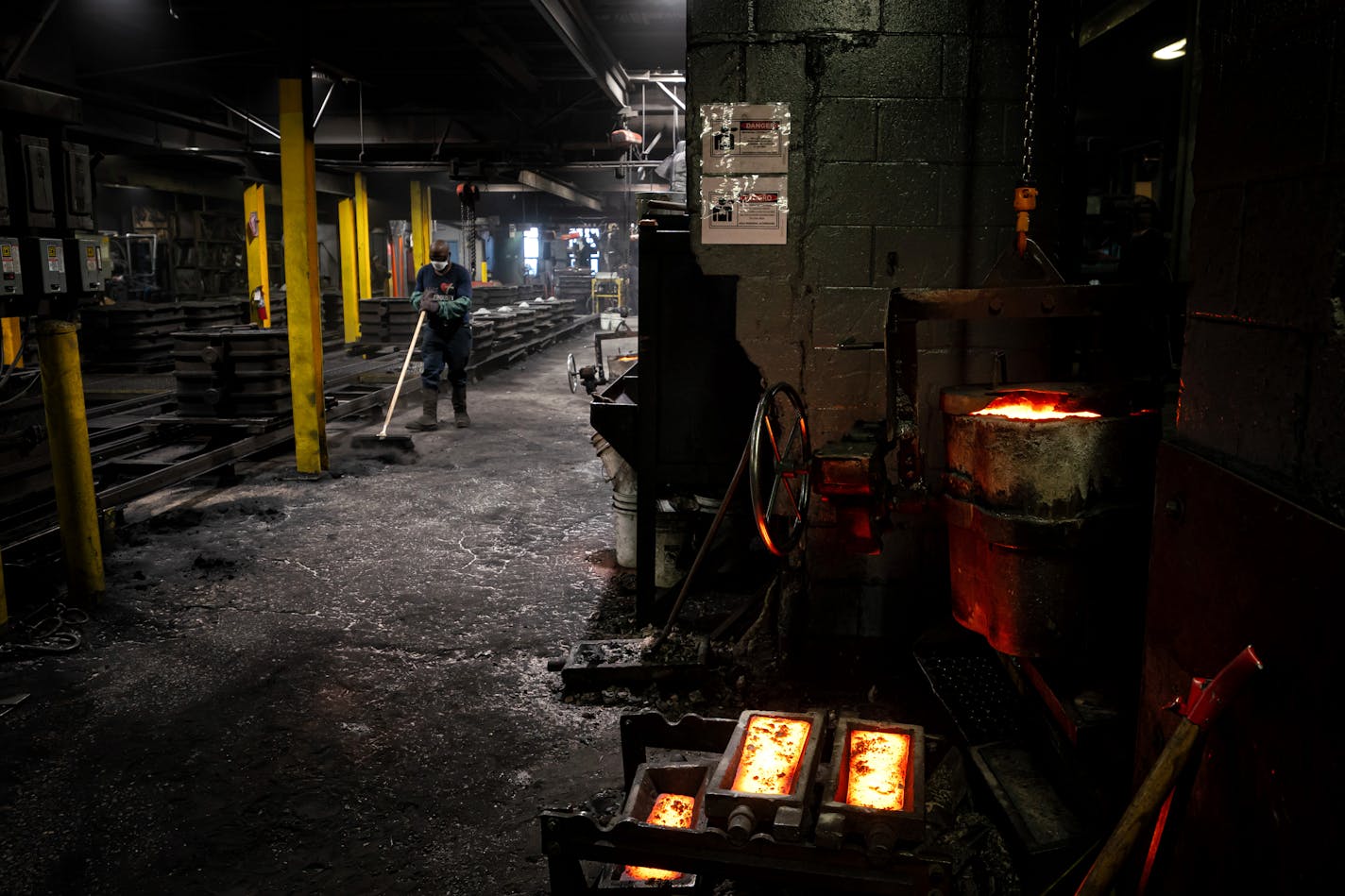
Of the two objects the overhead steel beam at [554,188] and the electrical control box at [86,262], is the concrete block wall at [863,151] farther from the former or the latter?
the overhead steel beam at [554,188]

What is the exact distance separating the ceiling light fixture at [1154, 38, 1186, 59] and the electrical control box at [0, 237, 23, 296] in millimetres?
7903

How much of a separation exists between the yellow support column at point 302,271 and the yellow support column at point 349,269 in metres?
11.6

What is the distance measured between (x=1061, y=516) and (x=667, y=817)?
1382 mm

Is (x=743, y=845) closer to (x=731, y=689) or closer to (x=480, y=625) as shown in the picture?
(x=731, y=689)

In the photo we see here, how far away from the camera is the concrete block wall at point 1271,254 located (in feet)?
5.32

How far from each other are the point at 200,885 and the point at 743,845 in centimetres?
166

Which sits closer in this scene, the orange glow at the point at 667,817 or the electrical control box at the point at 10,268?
the orange glow at the point at 667,817

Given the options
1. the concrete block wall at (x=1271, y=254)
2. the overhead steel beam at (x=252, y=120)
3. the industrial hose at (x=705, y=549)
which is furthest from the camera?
the overhead steel beam at (x=252, y=120)

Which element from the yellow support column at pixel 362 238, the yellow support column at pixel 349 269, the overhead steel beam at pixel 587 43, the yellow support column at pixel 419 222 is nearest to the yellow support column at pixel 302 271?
the overhead steel beam at pixel 587 43

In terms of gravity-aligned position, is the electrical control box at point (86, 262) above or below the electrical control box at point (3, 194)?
below

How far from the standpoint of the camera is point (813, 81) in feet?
12.6

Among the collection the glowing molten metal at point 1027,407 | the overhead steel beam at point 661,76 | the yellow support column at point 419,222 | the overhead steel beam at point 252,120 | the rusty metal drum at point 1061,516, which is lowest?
the rusty metal drum at point 1061,516

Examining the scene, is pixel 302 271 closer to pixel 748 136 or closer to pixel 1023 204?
pixel 748 136

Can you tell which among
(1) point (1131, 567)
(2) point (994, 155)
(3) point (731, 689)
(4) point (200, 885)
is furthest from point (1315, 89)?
(4) point (200, 885)
